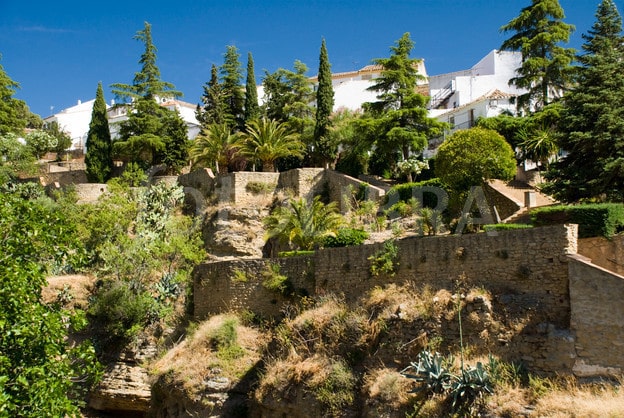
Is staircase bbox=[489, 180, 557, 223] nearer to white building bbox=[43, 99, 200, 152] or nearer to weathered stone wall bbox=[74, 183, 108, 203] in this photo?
weathered stone wall bbox=[74, 183, 108, 203]

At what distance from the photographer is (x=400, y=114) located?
Answer: 1183 inches

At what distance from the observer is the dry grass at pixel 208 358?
67.8 ft

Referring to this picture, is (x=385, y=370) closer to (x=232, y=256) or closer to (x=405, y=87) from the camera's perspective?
(x=232, y=256)

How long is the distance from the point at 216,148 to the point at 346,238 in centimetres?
1438

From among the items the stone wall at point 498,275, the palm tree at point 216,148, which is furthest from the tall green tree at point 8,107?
the stone wall at point 498,275

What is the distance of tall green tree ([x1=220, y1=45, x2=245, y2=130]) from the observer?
132 ft

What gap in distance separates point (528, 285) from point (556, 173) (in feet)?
24.2

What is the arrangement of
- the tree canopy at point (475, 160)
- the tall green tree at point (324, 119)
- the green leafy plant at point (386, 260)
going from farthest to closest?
1. the tall green tree at point (324, 119)
2. the tree canopy at point (475, 160)
3. the green leafy plant at point (386, 260)

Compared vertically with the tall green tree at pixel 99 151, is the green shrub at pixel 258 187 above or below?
below

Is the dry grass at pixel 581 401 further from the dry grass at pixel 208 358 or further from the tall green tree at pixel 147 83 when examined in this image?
the tall green tree at pixel 147 83

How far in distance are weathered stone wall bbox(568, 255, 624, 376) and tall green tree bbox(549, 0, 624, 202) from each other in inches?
243

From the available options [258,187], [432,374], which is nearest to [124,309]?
[258,187]

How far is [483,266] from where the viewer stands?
17.0m

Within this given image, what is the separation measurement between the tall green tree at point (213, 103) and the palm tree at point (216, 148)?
2.79 meters
